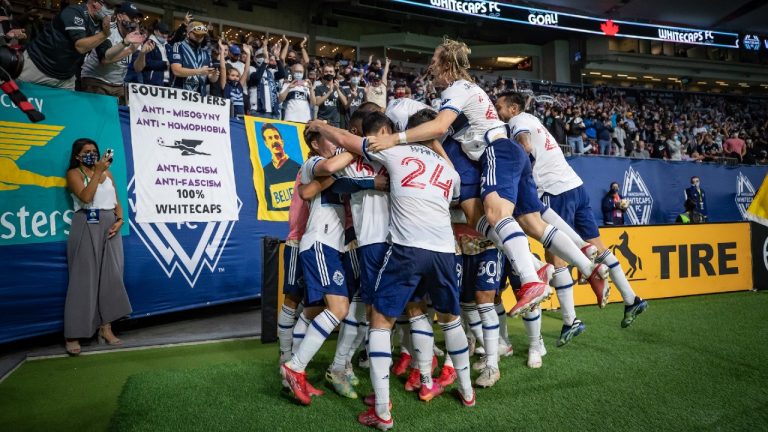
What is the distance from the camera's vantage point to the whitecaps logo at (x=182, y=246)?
6348 millimetres

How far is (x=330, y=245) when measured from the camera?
401 cm

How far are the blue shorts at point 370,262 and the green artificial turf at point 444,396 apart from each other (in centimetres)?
93

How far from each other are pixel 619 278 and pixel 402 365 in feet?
7.66

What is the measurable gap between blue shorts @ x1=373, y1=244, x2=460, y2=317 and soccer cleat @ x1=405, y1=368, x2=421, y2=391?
3.10ft

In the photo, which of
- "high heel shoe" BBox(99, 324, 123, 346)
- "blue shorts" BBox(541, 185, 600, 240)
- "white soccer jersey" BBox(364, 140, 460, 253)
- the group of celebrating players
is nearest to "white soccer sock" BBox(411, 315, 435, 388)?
the group of celebrating players

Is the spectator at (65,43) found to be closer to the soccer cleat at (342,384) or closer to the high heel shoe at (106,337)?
the high heel shoe at (106,337)

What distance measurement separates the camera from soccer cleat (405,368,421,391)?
162 inches

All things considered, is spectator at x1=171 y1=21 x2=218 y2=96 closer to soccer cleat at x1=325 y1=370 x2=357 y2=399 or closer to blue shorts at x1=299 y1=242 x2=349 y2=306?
blue shorts at x1=299 y1=242 x2=349 y2=306

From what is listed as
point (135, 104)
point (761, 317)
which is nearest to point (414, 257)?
point (135, 104)

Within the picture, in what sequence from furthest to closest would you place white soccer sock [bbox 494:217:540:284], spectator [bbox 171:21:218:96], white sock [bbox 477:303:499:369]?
spectator [bbox 171:21:218:96], white sock [bbox 477:303:499:369], white soccer sock [bbox 494:217:540:284]

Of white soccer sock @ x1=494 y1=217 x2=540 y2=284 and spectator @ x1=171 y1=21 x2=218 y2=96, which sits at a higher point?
spectator @ x1=171 y1=21 x2=218 y2=96

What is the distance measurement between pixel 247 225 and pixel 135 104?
2.22 m

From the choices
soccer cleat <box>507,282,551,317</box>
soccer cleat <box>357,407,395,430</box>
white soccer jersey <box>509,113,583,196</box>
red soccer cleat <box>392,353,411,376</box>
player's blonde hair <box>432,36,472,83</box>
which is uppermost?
player's blonde hair <box>432,36,472,83</box>

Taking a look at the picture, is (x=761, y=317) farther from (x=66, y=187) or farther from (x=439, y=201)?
(x=66, y=187)
